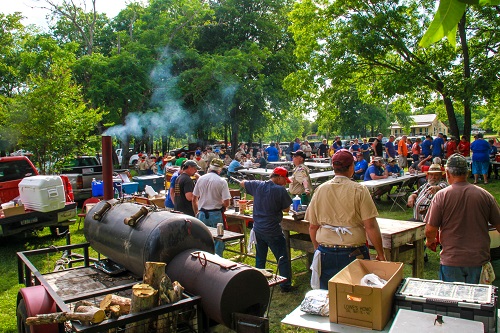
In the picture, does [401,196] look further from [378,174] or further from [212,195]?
[212,195]

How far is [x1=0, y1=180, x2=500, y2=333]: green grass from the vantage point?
5492mm

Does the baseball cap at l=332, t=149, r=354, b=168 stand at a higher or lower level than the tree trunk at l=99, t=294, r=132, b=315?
higher

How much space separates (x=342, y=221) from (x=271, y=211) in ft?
→ 6.78

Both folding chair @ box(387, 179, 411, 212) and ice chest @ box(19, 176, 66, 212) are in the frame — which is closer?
ice chest @ box(19, 176, 66, 212)

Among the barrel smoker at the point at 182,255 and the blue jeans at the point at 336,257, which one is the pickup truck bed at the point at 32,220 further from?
the blue jeans at the point at 336,257

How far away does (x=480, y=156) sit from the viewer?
47.7 feet

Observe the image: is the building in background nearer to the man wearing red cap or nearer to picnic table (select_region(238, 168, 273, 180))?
picnic table (select_region(238, 168, 273, 180))

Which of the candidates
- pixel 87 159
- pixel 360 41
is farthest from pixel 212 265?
pixel 360 41

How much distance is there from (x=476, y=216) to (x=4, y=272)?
7.55 m

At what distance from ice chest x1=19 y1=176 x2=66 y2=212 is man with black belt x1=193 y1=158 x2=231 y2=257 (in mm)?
3423

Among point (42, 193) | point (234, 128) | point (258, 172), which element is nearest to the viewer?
point (42, 193)

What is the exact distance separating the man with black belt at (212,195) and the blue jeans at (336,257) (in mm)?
3227

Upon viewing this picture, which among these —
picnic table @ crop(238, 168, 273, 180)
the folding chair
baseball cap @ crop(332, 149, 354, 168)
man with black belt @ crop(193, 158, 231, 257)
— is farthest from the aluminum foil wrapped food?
picnic table @ crop(238, 168, 273, 180)

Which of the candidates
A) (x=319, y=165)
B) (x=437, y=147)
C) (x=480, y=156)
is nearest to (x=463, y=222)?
(x=480, y=156)
